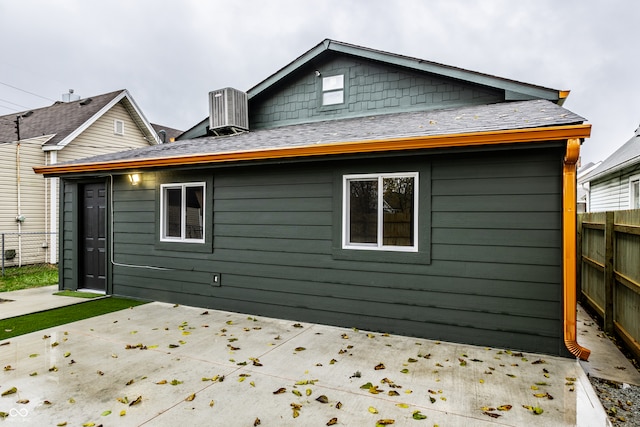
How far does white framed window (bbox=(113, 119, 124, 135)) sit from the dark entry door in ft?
25.5

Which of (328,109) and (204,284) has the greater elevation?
(328,109)

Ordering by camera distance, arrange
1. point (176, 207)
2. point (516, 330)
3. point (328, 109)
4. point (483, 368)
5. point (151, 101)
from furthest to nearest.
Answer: point (151, 101)
point (328, 109)
point (176, 207)
point (516, 330)
point (483, 368)

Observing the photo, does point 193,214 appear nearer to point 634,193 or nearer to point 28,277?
point 28,277

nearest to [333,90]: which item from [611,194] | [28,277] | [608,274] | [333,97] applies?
[333,97]

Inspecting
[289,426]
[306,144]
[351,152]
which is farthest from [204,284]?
[289,426]

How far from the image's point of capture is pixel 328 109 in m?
7.50

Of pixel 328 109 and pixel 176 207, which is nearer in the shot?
pixel 176 207

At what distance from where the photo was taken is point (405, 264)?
460cm

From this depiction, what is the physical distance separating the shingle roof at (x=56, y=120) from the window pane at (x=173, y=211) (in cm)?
780

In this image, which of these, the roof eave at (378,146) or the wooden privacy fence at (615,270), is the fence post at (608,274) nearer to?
the wooden privacy fence at (615,270)

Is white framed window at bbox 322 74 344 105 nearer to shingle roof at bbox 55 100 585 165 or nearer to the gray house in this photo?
the gray house

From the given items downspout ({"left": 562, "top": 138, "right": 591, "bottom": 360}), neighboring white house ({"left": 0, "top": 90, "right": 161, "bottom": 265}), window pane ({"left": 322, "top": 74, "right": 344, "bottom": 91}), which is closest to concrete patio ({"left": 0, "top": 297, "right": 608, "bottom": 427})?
downspout ({"left": 562, "top": 138, "right": 591, "bottom": 360})

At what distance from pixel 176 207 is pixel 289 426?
4.75 metres

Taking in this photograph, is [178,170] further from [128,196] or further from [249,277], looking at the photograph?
[249,277]
